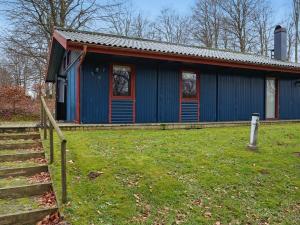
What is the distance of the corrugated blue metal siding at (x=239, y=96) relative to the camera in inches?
498

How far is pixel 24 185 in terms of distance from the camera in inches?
181

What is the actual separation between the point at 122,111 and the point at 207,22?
958 inches

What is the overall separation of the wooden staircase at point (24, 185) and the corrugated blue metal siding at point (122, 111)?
148 inches

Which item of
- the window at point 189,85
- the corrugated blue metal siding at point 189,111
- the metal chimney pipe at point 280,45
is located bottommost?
the corrugated blue metal siding at point 189,111

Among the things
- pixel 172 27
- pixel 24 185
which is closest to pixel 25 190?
pixel 24 185

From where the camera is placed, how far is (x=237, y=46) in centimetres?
2959

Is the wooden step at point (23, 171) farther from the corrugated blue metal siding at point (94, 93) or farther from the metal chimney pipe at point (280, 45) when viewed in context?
the metal chimney pipe at point (280, 45)

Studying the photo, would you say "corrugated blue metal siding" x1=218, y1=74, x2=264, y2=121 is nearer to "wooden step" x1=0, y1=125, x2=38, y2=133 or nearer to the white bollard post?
the white bollard post

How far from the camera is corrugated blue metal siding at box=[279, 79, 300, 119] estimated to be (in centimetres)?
1456

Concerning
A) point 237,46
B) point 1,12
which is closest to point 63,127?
point 1,12

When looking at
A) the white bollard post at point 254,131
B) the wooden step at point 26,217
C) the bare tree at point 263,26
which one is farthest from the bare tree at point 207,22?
the wooden step at point 26,217

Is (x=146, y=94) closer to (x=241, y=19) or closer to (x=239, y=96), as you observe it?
(x=239, y=96)

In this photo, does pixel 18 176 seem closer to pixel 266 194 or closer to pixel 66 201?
pixel 66 201

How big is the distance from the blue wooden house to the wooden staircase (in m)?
3.60
